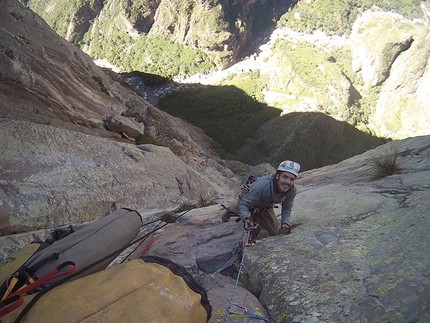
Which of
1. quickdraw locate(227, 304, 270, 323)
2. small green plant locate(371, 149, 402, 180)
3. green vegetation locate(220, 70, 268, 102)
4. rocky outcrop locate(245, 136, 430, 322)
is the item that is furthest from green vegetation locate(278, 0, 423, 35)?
quickdraw locate(227, 304, 270, 323)

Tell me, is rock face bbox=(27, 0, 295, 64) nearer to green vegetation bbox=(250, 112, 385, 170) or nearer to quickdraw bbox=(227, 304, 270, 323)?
green vegetation bbox=(250, 112, 385, 170)

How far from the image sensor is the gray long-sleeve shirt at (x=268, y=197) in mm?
4758

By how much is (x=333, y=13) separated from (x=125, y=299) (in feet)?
337

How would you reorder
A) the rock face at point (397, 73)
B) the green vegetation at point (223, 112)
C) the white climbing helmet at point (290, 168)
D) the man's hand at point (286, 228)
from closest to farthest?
the white climbing helmet at point (290, 168)
the man's hand at point (286, 228)
the green vegetation at point (223, 112)
the rock face at point (397, 73)

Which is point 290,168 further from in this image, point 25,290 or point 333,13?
point 333,13

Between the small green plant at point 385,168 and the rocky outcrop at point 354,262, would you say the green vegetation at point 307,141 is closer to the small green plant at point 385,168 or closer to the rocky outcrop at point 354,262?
the small green plant at point 385,168

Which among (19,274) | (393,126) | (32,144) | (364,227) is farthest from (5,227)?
(393,126)

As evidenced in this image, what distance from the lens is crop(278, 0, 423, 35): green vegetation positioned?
83250mm

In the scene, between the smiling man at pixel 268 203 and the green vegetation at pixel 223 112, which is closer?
the smiling man at pixel 268 203

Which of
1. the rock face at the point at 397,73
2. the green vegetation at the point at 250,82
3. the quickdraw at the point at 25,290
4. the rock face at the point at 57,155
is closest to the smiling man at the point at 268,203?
the quickdraw at the point at 25,290

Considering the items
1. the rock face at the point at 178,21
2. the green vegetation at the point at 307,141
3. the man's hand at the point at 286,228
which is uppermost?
the rock face at the point at 178,21

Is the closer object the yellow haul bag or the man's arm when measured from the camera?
the yellow haul bag

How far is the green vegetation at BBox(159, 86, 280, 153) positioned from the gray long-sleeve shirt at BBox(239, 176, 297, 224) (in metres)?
40.0

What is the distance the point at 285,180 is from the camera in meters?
4.46
